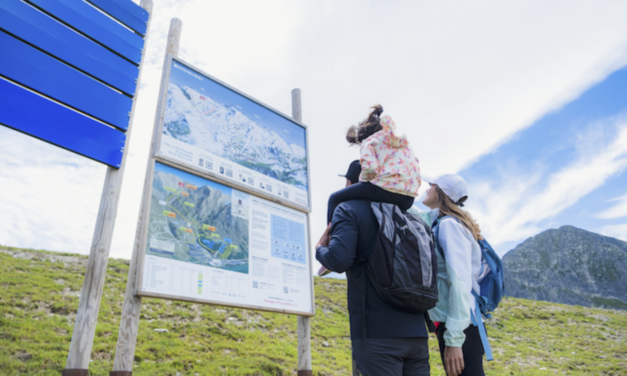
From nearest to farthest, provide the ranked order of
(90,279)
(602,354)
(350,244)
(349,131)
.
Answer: (350,244)
(349,131)
(90,279)
(602,354)

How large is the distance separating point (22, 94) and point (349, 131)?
11.7ft

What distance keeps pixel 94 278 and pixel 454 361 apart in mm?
3651

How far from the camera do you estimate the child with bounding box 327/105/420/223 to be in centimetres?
280

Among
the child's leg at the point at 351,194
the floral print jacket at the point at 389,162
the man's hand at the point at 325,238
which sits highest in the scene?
the floral print jacket at the point at 389,162

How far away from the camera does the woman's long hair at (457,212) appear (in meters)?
3.39

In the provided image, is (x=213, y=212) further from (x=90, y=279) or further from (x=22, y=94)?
(x=22, y=94)

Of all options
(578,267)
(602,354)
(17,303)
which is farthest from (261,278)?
(578,267)

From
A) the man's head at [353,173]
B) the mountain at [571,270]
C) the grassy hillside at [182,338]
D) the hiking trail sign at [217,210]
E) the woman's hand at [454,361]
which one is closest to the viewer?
the woman's hand at [454,361]

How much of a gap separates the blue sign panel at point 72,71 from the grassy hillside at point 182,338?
313 centimetres

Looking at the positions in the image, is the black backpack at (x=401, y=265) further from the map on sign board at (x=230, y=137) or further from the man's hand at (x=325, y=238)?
the map on sign board at (x=230, y=137)

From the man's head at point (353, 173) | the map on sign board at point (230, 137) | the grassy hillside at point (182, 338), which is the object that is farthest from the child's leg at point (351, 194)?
the grassy hillside at point (182, 338)

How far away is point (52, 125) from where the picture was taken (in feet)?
13.9

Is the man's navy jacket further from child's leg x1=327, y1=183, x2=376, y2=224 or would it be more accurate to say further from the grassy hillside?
the grassy hillside

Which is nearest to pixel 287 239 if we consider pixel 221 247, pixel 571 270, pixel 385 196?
pixel 221 247
